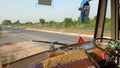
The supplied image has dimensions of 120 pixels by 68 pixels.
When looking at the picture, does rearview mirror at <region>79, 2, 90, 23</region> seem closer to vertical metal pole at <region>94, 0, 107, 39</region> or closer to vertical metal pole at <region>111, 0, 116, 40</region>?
vertical metal pole at <region>94, 0, 107, 39</region>

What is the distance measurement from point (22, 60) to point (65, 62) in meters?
0.97

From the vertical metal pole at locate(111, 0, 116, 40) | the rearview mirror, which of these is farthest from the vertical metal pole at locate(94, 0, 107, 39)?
the rearview mirror

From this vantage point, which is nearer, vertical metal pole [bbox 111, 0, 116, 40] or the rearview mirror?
the rearview mirror

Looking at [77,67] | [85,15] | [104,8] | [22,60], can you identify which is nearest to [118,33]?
[104,8]

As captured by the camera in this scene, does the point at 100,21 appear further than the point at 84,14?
Yes

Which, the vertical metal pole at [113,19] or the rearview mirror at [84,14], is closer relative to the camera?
the rearview mirror at [84,14]

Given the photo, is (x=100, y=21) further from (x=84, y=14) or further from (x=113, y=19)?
(x=84, y=14)

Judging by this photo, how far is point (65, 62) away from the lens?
9.78 ft

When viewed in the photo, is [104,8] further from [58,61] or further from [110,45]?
[58,61]

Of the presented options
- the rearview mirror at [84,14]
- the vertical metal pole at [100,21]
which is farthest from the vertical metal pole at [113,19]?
the rearview mirror at [84,14]

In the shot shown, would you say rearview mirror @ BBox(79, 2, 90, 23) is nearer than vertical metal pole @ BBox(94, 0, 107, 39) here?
Yes

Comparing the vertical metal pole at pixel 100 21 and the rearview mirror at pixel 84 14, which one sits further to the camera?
the vertical metal pole at pixel 100 21

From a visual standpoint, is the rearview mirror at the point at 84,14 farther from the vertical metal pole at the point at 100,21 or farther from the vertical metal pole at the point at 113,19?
the vertical metal pole at the point at 113,19

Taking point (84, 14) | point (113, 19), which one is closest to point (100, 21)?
point (113, 19)
